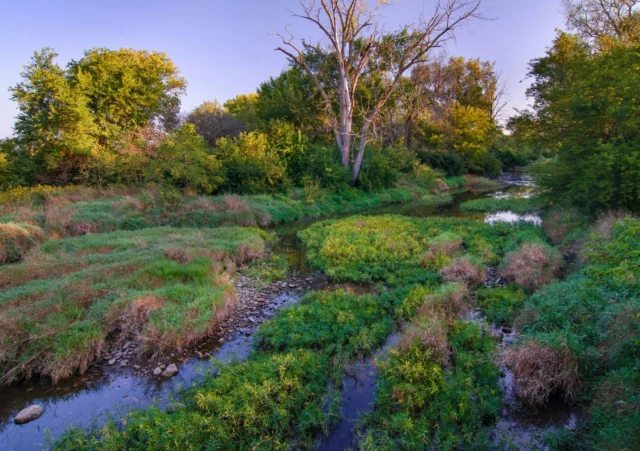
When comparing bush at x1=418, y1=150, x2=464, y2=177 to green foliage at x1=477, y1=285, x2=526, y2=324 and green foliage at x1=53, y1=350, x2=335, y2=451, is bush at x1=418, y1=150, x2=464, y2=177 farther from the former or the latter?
green foliage at x1=53, y1=350, x2=335, y2=451

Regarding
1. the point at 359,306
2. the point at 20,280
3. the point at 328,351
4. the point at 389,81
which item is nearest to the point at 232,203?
the point at 20,280

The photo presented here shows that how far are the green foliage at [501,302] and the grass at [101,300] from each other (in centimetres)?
623

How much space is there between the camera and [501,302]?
8.14 m

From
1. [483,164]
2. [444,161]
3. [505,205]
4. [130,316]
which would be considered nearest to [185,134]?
[130,316]

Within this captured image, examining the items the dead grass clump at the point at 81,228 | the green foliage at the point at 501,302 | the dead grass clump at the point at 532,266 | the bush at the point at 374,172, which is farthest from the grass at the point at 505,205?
the dead grass clump at the point at 81,228

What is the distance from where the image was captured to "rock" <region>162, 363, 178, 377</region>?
20.1 feet

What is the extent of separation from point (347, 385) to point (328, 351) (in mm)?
835

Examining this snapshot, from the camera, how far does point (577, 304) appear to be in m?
6.56

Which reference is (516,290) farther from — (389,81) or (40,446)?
(389,81)

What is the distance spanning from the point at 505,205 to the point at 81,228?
23.7m

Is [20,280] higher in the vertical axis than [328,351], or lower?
higher

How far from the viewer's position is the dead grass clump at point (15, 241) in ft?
37.2

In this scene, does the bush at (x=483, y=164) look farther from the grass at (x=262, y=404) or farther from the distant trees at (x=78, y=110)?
the grass at (x=262, y=404)

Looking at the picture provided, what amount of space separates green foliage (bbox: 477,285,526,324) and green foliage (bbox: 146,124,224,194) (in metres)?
16.8
